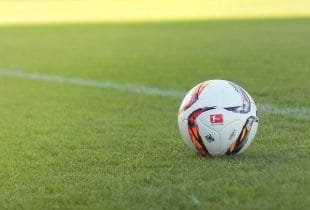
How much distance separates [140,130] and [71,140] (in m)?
0.69

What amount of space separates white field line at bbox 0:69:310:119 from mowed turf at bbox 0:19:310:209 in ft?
0.69

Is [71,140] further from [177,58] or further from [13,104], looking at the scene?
[177,58]

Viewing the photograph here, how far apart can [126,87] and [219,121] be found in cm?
469

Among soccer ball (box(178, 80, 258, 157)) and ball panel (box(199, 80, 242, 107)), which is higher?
ball panel (box(199, 80, 242, 107))

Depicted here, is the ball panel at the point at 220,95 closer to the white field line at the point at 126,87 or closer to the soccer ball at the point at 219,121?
the soccer ball at the point at 219,121

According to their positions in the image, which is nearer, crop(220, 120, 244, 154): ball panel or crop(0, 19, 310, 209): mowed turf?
crop(0, 19, 310, 209): mowed turf

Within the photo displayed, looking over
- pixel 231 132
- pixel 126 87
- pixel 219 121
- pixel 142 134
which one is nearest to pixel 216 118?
pixel 219 121

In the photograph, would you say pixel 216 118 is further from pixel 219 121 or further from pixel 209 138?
pixel 209 138

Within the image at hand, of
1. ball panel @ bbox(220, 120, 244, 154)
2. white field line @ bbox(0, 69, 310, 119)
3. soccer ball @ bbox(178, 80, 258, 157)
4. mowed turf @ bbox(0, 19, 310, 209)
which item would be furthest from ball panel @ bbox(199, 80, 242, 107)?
white field line @ bbox(0, 69, 310, 119)

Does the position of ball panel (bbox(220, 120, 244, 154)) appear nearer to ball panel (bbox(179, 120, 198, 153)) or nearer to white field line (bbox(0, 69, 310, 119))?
ball panel (bbox(179, 120, 198, 153))

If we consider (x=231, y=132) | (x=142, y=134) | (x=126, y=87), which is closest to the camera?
(x=231, y=132)

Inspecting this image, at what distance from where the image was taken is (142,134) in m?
6.59

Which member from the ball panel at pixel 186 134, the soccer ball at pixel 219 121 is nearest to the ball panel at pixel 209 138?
the soccer ball at pixel 219 121

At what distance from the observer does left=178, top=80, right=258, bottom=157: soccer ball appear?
533 cm
